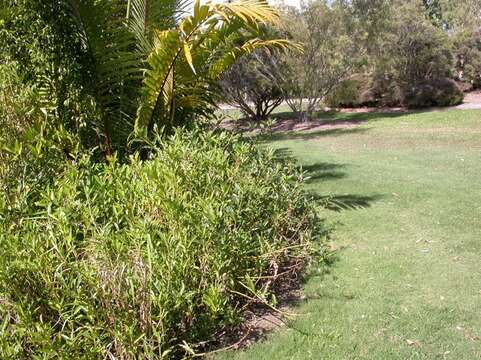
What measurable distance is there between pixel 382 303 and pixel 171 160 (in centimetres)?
197

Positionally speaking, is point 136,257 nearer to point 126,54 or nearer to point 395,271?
point 395,271

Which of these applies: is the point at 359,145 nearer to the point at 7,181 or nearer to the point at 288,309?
the point at 288,309

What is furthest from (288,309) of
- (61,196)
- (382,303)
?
(61,196)

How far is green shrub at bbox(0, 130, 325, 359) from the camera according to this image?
7.45 feet

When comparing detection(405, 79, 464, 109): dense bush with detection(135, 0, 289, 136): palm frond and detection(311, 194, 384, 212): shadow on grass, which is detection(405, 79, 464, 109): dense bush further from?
detection(135, 0, 289, 136): palm frond

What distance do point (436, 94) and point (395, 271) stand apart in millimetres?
18895

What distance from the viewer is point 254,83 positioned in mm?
19953

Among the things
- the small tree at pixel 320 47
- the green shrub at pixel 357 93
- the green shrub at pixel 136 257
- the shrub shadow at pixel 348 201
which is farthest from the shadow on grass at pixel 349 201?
the green shrub at pixel 357 93

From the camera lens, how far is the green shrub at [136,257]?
2271mm

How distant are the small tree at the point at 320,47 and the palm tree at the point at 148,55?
12220 millimetres

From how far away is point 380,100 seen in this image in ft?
75.5

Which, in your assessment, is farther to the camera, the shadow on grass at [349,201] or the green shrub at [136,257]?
the shadow on grass at [349,201]

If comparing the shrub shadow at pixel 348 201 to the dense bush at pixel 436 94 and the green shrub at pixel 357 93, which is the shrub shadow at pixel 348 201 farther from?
the green shrub at pixel 357 93

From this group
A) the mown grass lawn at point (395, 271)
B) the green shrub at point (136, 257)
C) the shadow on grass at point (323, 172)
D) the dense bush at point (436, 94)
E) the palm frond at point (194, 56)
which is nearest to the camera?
the green shrub at point (136, 257)
